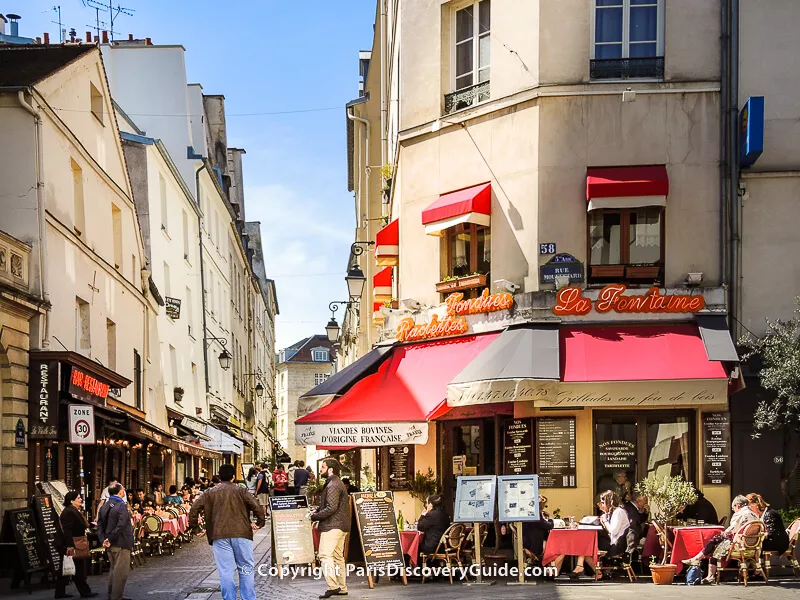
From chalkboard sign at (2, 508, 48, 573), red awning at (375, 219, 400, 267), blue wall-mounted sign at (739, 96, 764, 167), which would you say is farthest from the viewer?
red awning at (375, 219, 400, 267)

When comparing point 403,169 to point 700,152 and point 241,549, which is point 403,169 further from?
point 241,549

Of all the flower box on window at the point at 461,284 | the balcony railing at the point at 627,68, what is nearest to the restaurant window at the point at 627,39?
the balcony railing at the point at 627,68

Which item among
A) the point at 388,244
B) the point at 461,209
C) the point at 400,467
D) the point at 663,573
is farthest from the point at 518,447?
the point at 388,244

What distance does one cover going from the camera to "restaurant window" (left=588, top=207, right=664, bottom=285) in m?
17.7

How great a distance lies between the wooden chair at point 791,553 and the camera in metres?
15.0

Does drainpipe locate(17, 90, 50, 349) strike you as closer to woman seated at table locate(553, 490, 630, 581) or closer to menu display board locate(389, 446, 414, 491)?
menu display board locate(389, 446, 414, 491)

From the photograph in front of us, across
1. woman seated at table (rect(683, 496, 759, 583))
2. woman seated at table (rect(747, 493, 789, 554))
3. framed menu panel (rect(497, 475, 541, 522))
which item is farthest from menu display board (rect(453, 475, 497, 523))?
woman seated at table (rect(747, 493, 789, 554))

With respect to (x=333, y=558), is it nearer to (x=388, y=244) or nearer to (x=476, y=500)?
(x=476, y=500)

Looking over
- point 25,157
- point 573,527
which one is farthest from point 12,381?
point 573,527

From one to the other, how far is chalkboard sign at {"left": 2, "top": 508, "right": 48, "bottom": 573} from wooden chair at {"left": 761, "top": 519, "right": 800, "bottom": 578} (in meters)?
10.1

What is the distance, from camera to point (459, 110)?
19.7 metres

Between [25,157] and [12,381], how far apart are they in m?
3.94

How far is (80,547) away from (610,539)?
7174 mm

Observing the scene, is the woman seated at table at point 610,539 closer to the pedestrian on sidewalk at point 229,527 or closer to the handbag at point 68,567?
the pedestrian on sidewalk at point 229,527
